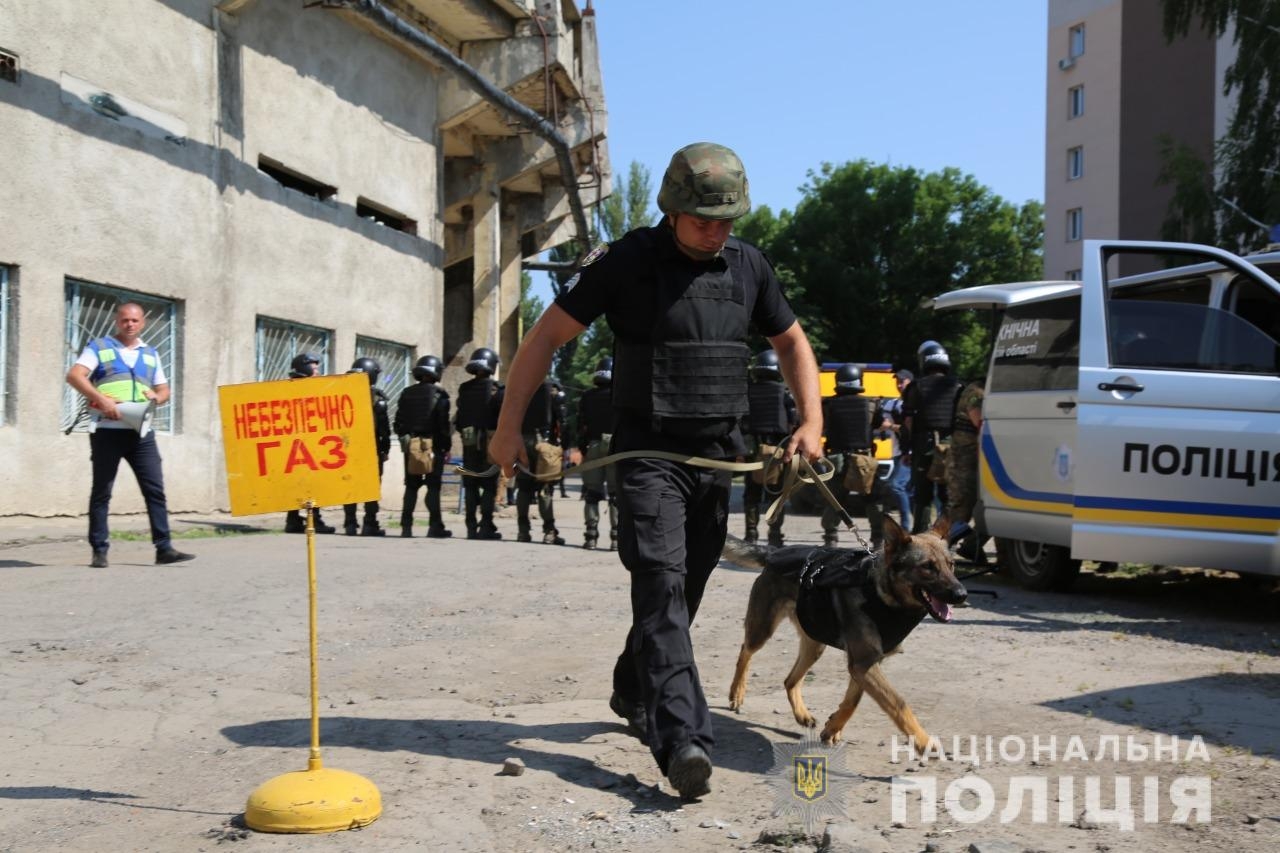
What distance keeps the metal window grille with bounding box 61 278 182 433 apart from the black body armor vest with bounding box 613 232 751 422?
8.63 meters

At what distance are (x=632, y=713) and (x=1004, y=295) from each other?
5.37 meters

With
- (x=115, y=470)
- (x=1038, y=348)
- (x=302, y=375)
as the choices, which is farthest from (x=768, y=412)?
(x=115, y=470)

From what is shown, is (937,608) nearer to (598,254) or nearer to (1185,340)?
(598,254)

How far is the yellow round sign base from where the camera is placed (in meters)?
3.73

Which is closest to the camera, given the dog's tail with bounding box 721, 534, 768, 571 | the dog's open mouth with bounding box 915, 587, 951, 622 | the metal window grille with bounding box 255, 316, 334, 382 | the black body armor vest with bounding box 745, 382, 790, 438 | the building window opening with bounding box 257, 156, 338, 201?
the dog's open mouth with bounding box 915, 587, 951, 622

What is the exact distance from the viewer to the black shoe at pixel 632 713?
15.1 ft

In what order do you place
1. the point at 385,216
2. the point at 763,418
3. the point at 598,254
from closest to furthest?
the point at 598,254 < the point at 763,418 < the point at 385,216

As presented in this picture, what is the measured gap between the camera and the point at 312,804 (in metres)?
3.75

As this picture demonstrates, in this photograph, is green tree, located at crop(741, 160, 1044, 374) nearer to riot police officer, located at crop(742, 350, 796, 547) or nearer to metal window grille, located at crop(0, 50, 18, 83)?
riot police officer, located at crop(742, 350, 796, 547)

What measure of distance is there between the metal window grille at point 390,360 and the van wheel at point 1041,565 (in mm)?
11693

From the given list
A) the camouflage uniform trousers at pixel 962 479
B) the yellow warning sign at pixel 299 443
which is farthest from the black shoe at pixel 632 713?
the camouflage uniform trousers at pixel 962 479

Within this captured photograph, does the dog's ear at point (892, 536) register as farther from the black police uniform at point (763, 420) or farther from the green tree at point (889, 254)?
the green tree at point (889, 254)

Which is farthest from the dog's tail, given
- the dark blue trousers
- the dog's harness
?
the dark blue trousers

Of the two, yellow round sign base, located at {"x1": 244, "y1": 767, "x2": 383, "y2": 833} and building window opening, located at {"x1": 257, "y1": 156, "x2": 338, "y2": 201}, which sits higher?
building window opening, located at {"x1": 257, "y1": 156, "x2": 338, "y2": 201}
